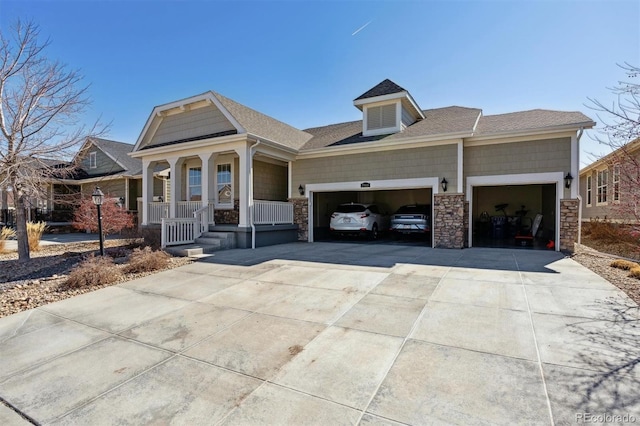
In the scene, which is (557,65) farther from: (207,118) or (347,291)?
(207,118)

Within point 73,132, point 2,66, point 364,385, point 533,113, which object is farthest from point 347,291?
point 533,113

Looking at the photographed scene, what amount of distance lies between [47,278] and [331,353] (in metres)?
7.32

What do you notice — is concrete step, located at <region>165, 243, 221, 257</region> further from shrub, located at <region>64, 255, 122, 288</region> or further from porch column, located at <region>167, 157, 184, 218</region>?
porch column, located at <region>167, 157, 184, 218</region>

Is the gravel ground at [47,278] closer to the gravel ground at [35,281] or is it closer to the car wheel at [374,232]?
the gravel ground at [35,281]

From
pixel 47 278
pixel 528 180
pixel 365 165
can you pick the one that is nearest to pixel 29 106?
pixel 47 278

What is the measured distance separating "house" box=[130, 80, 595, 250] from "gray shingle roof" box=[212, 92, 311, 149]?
95mm

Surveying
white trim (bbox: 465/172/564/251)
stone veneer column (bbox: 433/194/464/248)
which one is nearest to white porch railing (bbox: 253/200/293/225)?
stone veneer column (bbox: 433/194/464/248)

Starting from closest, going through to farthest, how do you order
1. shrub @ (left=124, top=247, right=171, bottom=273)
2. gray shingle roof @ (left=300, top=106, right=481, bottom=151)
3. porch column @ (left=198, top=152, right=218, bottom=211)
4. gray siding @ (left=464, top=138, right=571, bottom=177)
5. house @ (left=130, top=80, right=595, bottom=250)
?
shrub @ (left=124, top=247, right=171, bottom=273) → gray siding @ (left=464, top=138, right=571, bottom=177) → house @ (left=130, top=80, right=595, bottom=250) → gray shingle roof @ (left=300, top=106, right=481, bottom=151) → porch column @ (left=198, top=152, right=218, bottom=211)

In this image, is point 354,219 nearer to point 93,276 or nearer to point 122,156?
point 93,276

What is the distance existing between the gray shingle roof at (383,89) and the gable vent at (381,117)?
53 cm

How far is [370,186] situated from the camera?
1210cm

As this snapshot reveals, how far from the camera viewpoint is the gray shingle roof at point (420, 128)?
1128 centimetres

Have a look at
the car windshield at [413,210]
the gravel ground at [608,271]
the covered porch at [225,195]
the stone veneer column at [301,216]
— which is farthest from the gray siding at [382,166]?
the gravel ground at [608,271]

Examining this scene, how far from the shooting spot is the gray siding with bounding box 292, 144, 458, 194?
1090 centimetres
